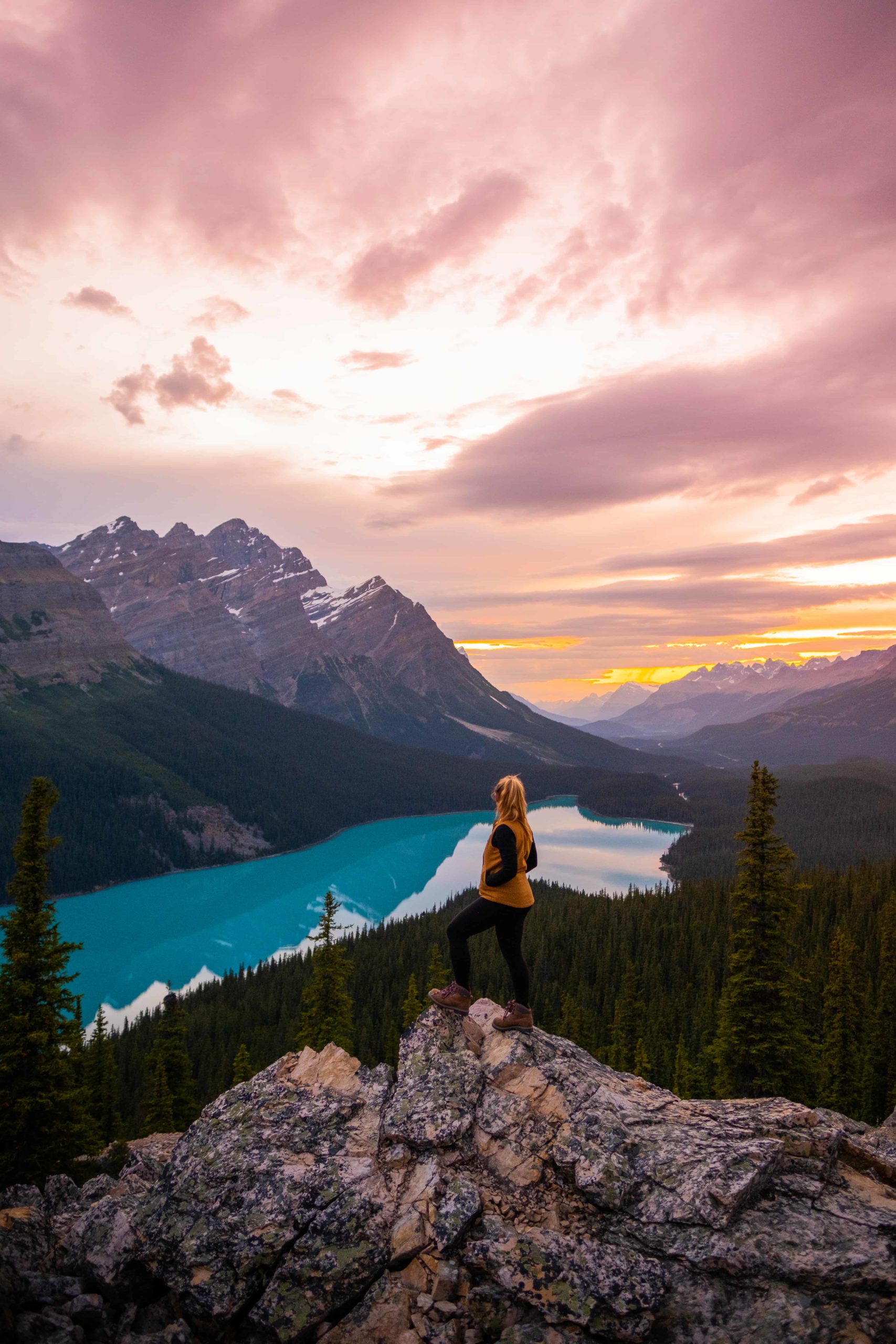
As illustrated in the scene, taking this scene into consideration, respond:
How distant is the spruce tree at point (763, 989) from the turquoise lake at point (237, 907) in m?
79.9

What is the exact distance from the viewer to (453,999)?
38.6ft

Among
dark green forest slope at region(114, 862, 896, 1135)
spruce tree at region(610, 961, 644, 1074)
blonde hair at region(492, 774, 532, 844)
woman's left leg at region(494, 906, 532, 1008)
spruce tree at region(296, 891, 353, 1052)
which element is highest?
blonde hair at region(492, 774, 532, 844)

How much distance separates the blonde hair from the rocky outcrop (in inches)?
129

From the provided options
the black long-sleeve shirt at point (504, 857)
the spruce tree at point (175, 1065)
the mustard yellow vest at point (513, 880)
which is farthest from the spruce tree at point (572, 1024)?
the black long-sleeve shirt at point (504, 857)

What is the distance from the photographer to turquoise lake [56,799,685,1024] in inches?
4016

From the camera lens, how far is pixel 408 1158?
9.88m

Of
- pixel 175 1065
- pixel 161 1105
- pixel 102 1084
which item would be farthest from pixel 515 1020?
pixel 102 1084

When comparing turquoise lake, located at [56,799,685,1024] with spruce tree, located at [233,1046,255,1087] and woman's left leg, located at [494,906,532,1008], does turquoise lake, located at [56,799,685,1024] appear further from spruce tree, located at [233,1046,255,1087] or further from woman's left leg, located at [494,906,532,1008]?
woman's left leg, located at [494,906,532,1008]

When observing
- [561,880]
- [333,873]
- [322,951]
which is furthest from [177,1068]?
[333,873]

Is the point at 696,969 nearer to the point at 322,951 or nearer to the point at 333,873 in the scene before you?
the point at 322,951

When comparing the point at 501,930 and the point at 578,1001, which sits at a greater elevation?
the point at 501,930

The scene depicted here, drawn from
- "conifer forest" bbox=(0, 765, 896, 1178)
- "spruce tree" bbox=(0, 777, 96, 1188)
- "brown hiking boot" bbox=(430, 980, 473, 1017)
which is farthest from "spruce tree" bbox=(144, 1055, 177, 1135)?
"brown hiking boot" bbox=(430, 980, 473, 1017)

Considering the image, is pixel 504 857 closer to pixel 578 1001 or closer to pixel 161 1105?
pixel 161 1105

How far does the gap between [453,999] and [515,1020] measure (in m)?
1.03
